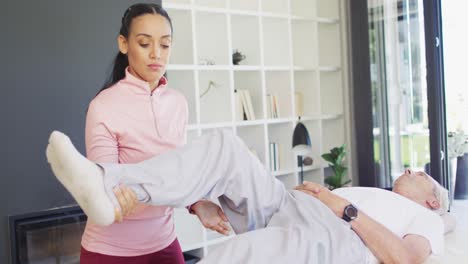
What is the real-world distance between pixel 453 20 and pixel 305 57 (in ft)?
3.78

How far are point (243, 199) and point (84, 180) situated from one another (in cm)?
57

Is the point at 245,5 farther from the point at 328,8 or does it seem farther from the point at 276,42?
the point at 328,8

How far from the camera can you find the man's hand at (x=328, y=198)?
5.96 feet

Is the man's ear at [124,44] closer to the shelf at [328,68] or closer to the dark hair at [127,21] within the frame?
the dark hair at [127,21]

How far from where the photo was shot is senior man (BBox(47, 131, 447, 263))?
1332 millimetres

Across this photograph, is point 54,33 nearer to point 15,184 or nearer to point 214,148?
point 15,184

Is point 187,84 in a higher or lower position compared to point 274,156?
higher

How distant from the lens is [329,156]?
4.10m

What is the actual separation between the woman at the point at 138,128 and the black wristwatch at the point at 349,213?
17.0 inches

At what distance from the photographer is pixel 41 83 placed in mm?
2527

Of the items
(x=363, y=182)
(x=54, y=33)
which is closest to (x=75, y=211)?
(x=54, y=33)

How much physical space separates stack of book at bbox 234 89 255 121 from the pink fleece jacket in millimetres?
1879

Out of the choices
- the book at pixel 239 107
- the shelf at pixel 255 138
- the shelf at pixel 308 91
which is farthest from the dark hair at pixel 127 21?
the shelf at pixel 308 91

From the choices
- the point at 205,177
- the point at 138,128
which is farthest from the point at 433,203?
the point at 138,128
